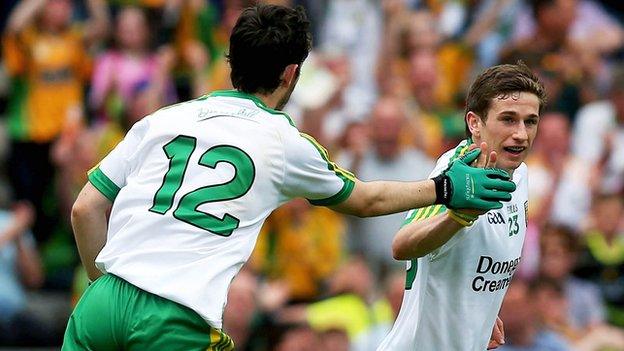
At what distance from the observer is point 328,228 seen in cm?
1053

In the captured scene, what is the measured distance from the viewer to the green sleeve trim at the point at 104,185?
17.4 feet

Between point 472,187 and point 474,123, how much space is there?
2.08 feet

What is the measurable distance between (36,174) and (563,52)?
16.3ft

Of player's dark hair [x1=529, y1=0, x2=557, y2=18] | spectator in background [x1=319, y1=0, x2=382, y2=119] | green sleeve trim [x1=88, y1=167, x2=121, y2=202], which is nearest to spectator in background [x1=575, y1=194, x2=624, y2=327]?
player's dark hair [x1=529, y1=0, x2=557, y2=18]

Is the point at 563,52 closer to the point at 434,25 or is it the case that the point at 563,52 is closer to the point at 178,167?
the point at 434,25

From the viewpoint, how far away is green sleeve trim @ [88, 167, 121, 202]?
17.4ft

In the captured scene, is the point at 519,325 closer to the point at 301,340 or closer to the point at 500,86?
the point at 301,340

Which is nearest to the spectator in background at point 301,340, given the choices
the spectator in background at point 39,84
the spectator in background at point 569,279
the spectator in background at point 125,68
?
the spectator in background at point 569,279

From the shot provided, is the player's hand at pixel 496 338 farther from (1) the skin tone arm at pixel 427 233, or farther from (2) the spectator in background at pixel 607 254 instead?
(2) the spectator in background at pixel 607 254

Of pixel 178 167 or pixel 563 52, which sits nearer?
pixel 178 167

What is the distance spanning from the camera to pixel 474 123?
5.63m

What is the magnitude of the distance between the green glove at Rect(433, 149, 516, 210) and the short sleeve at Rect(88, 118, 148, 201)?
122cm

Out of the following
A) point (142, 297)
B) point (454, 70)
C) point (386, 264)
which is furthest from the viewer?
point (454, 70)

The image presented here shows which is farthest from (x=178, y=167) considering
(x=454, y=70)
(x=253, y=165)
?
(x=454, y=70)
